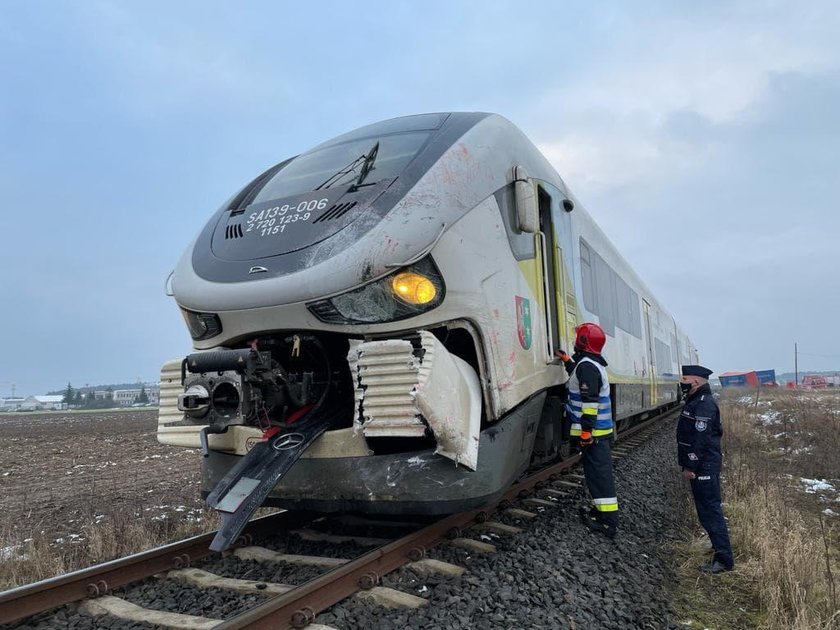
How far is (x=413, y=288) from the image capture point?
3.52 metres

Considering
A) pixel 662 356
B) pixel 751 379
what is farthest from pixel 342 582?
pixel 751 379

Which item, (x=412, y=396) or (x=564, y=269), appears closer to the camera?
(x=412, y=396)

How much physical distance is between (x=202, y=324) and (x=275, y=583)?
5.46 feet

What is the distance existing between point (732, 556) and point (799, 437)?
10153mm

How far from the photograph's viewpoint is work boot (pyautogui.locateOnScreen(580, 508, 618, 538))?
4547 millimetres

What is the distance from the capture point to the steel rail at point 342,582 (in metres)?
2.67

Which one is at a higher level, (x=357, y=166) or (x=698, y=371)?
(x=357, y=166)

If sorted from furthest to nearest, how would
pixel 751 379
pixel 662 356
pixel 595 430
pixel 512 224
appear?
pixel 751 379
pixel 662 356
pixel 595 430
pixel 512 224

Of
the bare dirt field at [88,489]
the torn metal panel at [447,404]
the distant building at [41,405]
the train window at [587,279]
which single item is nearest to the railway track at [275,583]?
the torn metal panel at [447,404]

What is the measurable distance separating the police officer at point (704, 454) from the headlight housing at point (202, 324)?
327 centimetres

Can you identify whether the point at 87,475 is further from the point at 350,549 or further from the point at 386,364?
the point at 386,364

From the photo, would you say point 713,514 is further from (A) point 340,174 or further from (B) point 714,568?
(A) point 340,174

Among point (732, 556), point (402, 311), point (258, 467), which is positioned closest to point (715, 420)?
point (732, 556)

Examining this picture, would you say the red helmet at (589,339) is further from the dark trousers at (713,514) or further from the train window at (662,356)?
the train window at (662,356)
